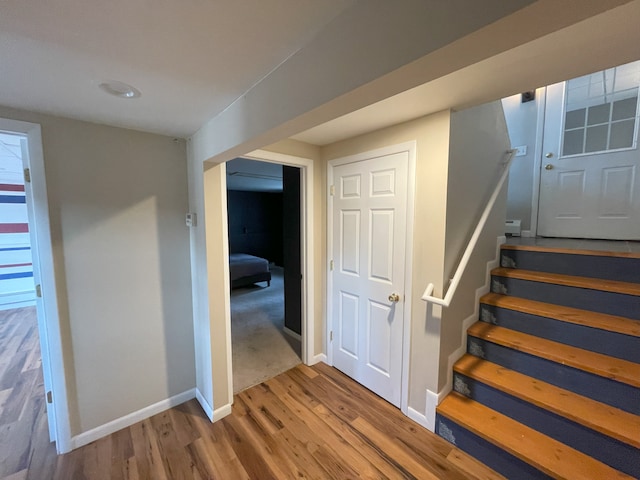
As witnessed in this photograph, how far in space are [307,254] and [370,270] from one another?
67 cm

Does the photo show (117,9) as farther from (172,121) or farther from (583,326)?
(583,326)

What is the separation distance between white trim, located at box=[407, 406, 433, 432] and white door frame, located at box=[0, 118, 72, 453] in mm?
2344

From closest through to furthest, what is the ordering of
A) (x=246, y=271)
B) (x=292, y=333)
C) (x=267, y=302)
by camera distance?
1. (x=292, y=333)
2. (x=267, y=302)
3. (x=246, y=271)

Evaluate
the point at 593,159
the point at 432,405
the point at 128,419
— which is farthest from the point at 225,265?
the point at 593,159

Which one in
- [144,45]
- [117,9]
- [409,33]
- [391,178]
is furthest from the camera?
[391,178]

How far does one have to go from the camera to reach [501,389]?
5.63ft

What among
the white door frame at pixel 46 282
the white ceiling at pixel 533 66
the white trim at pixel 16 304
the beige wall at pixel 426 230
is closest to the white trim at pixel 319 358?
the beige wall at pixel 426 230

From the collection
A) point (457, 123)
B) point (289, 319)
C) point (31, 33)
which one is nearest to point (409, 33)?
point (31, 33)

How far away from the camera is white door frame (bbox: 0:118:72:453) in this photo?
1558 millimetres

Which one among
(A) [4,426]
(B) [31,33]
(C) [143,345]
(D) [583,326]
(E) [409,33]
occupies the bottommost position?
(A) [4,426]

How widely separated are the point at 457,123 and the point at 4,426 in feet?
12.6

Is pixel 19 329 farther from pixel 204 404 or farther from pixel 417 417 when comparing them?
pixel 417 417

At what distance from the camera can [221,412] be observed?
2.04 meters

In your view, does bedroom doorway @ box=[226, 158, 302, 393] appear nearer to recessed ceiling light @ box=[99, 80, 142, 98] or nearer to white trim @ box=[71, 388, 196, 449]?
white trim @ box=[71, 388, 196, 449]
